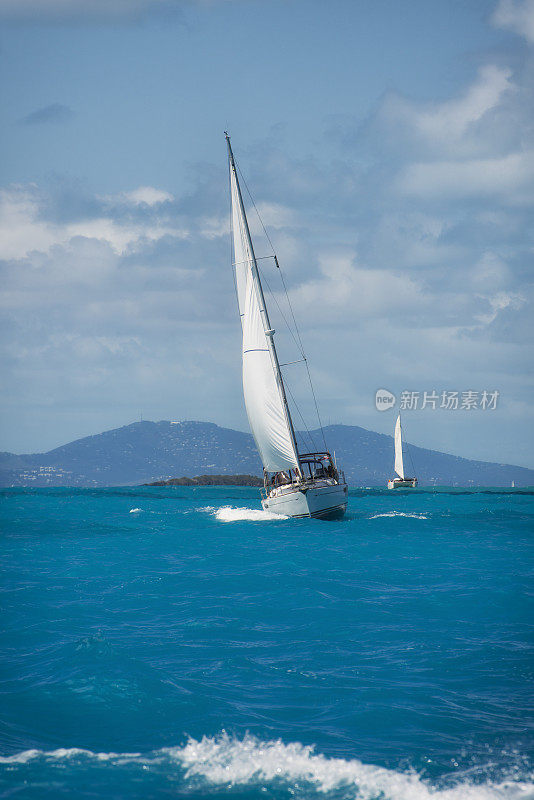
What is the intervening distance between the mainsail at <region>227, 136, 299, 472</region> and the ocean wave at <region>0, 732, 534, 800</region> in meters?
31.2

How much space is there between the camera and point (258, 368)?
4038 centimetres

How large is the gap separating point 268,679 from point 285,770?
3.58 metres

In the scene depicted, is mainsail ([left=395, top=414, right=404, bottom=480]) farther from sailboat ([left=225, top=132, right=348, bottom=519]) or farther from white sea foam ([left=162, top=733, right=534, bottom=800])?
white sea foam ([left=162, top=733, right=534, bottom=800])

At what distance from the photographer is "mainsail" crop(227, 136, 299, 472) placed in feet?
132

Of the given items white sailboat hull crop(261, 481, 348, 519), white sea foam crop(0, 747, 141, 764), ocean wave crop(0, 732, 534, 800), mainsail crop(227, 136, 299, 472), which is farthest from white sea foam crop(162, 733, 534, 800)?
mainsail crop(227, 136, 299, 472)

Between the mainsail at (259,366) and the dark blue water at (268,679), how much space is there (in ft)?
49.3

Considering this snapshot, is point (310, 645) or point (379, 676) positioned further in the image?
point (310, 645)

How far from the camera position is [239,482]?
585 ft

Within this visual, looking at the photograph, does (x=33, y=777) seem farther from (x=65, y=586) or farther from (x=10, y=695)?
(x=65, y=586)

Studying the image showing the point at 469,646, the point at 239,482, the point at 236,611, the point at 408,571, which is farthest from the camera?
the point at 239,482

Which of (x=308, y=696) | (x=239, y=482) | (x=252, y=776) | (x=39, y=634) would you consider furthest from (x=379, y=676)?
(x=239, y=482)

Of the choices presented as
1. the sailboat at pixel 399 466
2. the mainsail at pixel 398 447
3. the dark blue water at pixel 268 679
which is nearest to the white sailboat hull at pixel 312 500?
the dark blue water at pixel 268 679

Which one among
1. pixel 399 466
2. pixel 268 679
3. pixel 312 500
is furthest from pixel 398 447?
pixel 268 679

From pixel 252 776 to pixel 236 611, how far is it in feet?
30.6
